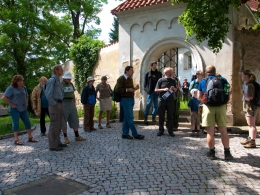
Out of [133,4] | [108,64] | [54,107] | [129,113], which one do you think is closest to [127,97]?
[129,113]

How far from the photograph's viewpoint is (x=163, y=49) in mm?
10023

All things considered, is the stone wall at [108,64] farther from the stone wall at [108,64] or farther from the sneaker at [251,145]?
the sneaker at [251,145]

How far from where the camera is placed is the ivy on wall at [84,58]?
1248 cm

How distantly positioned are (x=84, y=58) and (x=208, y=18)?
7711mm

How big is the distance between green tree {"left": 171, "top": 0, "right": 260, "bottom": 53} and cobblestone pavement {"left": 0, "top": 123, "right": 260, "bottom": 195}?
8.79 ft

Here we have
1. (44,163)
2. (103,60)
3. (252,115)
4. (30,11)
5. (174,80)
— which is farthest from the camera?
(30,11)

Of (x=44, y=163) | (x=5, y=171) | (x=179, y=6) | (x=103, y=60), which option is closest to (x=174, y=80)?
(x=179, y=6)

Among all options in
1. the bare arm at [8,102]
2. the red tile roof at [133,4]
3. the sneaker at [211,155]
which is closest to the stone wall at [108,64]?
the red tile roof at [133,4]

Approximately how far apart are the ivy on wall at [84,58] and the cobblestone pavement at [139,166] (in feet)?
21.0

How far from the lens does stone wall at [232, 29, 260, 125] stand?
27.4 ft

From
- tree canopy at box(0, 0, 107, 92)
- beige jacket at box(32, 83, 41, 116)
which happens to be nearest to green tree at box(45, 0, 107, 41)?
tree canopy at box(0, 0, 107, 92)

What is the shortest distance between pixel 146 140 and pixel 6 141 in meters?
3.76

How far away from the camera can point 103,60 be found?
12.0 m

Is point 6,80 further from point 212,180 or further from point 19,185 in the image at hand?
point 212,180
